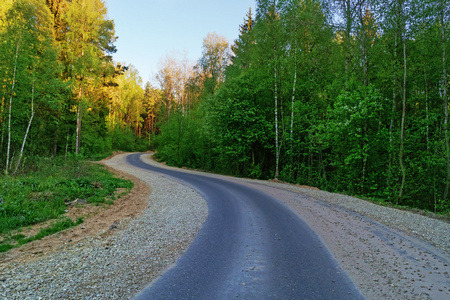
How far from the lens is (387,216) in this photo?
23.4ft

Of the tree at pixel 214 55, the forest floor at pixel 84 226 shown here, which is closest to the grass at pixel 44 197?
the forest floor at pixel 84 226

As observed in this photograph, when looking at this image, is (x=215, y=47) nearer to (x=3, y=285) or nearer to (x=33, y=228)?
(x=33, y=228)

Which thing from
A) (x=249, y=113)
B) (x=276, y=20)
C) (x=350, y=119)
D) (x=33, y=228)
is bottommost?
(x=33, y=228)

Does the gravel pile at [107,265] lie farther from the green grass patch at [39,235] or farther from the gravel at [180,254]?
the green grass patch at [39,235]

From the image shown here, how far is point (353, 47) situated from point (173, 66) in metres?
26.1

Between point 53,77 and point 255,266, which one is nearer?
point 255,266

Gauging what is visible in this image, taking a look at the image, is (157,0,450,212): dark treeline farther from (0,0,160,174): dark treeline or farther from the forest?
(0,0,160,174): dark treeline

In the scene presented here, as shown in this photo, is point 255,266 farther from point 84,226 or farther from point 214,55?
point 214,55

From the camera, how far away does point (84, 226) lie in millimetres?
5930

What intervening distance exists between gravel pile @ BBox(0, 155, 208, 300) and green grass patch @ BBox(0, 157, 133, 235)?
2251mm

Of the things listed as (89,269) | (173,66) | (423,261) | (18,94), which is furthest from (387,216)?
(173,66)

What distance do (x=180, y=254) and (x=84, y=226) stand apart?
3.16m

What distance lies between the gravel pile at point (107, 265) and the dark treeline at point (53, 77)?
403 inches

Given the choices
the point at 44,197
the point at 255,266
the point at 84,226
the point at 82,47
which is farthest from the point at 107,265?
the point at 82,47
